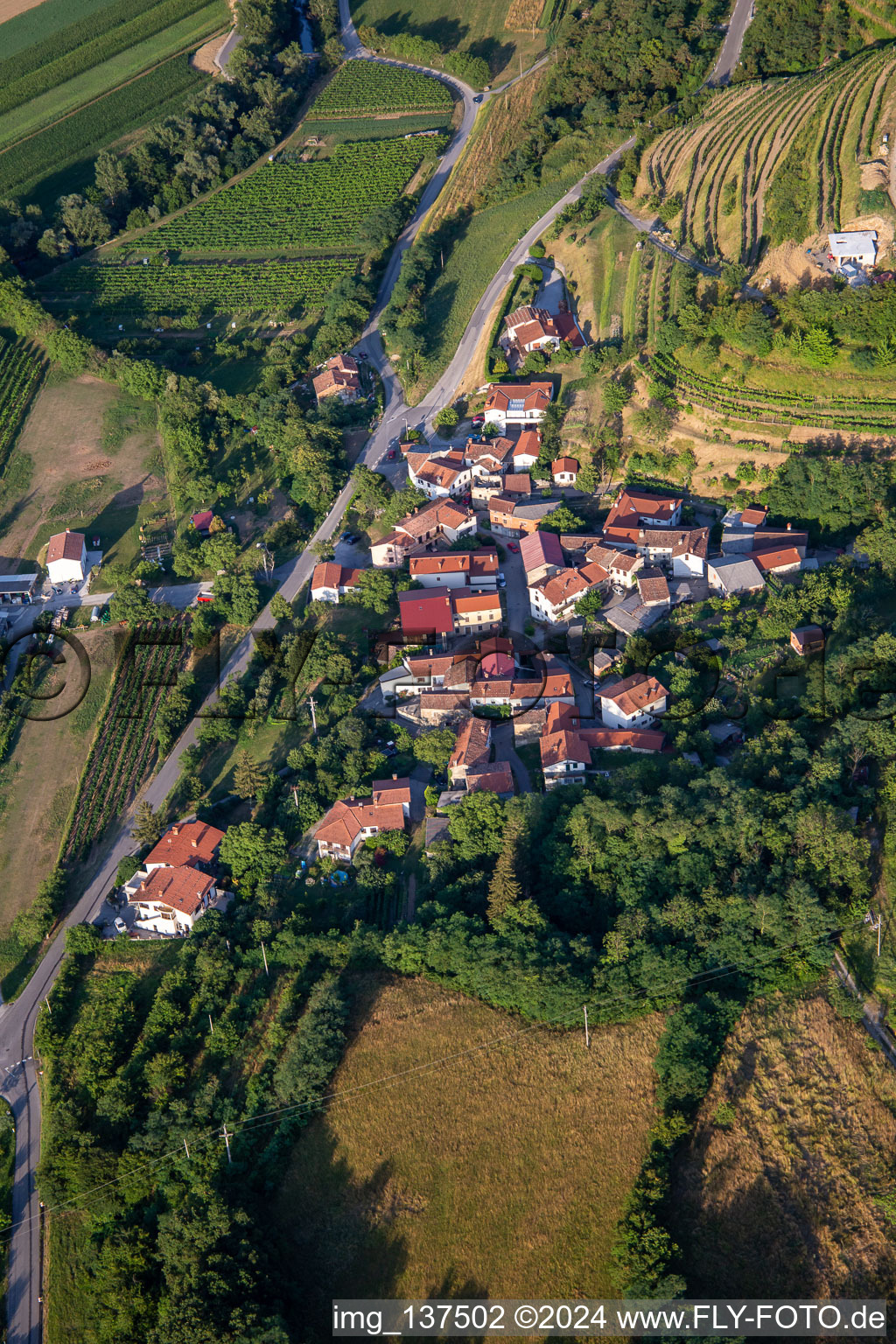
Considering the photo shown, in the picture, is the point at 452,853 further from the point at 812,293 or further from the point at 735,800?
the point at 812,293

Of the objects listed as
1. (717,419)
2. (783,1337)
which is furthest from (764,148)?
(783,1337)

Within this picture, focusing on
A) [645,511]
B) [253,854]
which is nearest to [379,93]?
[645,511]

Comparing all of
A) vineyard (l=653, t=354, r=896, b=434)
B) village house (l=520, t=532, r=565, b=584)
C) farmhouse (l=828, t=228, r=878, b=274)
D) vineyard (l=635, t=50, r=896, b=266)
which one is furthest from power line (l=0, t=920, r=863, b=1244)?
vineyard (l=635, t=50, r=896, b=266)

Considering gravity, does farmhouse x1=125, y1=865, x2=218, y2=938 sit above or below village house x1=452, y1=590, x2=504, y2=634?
below

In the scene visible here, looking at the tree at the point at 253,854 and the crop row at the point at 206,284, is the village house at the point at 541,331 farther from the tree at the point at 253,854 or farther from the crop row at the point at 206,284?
the tree at the point at 253,854

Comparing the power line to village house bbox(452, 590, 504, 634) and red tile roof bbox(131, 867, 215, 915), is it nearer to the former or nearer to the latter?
red tile roof bbox(131, 867, 215, 915)

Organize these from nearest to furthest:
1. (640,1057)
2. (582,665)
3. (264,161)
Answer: (640,1057)
(582,665)
(264,161)
